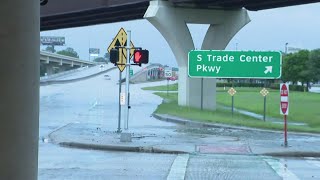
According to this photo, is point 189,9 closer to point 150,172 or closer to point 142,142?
point 142,142

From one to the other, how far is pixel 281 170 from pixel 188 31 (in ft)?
103

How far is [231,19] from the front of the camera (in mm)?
42250

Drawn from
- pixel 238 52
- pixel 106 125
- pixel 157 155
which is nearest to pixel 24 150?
pixel 157 155

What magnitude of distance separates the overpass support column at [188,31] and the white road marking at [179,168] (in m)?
26.2

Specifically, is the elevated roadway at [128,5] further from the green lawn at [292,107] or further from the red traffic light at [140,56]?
the red traffic light at [140,56]

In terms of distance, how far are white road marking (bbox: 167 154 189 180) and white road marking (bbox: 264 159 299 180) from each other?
1976 mm

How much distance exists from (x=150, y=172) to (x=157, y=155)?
3667 millimetres

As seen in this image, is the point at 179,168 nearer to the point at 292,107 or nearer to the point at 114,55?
the point at 114,55

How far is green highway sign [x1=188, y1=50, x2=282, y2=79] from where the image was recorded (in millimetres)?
20391

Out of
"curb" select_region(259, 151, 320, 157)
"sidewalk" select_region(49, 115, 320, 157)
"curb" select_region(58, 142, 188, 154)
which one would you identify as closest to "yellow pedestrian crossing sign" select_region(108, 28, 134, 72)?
"sidewalk" select_region(49, 115, 320, 157)

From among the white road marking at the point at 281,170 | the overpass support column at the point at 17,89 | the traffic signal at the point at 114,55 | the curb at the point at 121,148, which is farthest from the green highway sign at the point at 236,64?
the overpass support column at the point at 17,89

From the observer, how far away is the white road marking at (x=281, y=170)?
36.1 ft

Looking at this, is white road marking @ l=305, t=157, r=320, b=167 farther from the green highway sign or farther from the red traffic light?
the red traffic light

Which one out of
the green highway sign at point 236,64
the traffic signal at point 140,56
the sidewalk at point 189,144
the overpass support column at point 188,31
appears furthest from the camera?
the overpass support column at point 188,31
